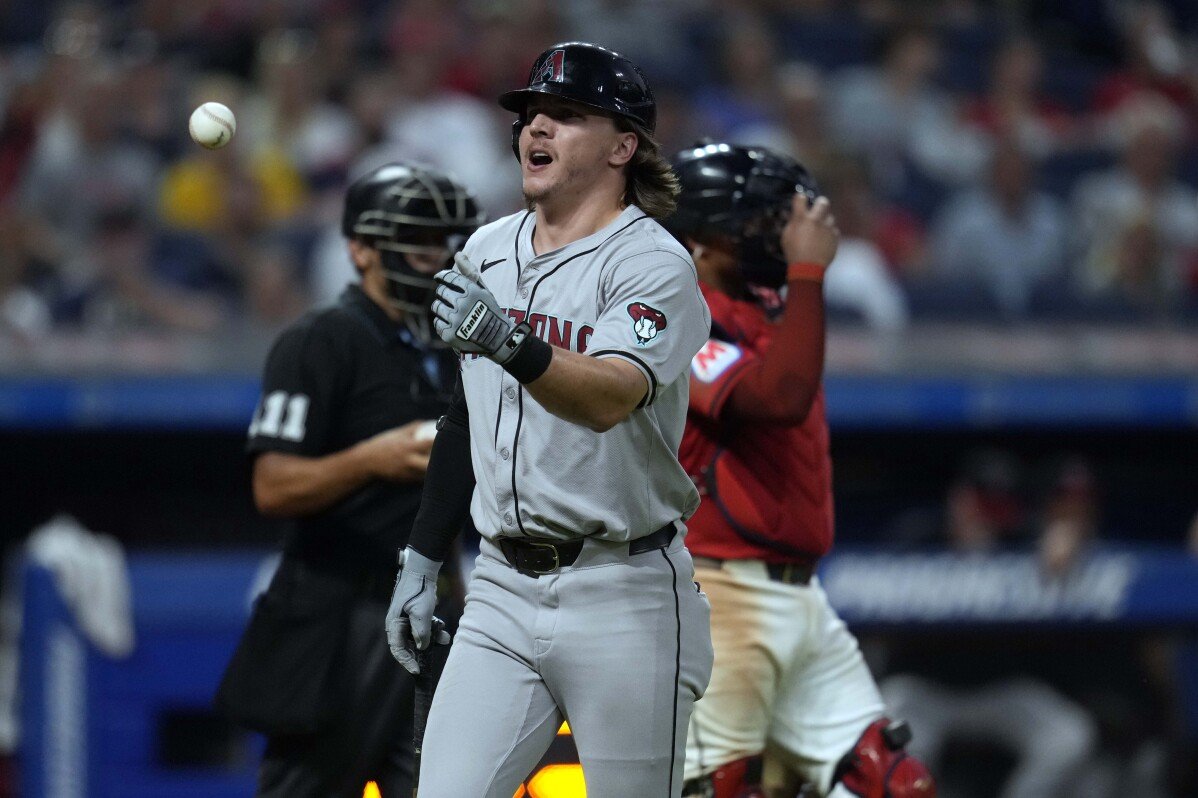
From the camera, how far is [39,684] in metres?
5.77

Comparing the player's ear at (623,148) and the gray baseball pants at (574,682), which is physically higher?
the player's ear at (623,148)

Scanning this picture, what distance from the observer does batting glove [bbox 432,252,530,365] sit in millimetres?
2619

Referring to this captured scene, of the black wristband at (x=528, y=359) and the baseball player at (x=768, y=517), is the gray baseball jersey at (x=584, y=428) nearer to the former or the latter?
the black wristband at (x=528, y=359)

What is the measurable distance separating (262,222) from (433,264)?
3.61 metres

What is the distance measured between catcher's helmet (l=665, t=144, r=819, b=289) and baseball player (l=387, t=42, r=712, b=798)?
806 mm

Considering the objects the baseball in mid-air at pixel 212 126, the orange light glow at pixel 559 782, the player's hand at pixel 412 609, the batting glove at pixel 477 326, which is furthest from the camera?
the baseball in mid-air at pixel 212 126

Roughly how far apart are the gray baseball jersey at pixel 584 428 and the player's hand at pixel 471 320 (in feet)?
0.66

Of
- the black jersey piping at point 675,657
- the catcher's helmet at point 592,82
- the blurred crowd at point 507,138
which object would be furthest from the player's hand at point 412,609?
the blurred crowd at point 507,138

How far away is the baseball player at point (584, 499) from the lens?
9.33ft

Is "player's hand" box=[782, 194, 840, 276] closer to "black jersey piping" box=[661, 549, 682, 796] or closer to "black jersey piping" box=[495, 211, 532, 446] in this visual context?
"black jersey piping" box=[495, 211, 532, 446]

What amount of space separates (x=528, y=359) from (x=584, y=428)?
0.26m

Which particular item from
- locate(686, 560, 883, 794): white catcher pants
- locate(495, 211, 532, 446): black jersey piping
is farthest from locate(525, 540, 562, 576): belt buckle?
locate(686, 560, 883, 794): white catcher pants

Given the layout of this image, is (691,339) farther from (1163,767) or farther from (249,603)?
(1163,767)

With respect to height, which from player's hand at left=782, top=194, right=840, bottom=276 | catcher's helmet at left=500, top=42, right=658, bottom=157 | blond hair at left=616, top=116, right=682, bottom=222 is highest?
catcher's helmet at left=500, top=42, right=658, bottom=157
